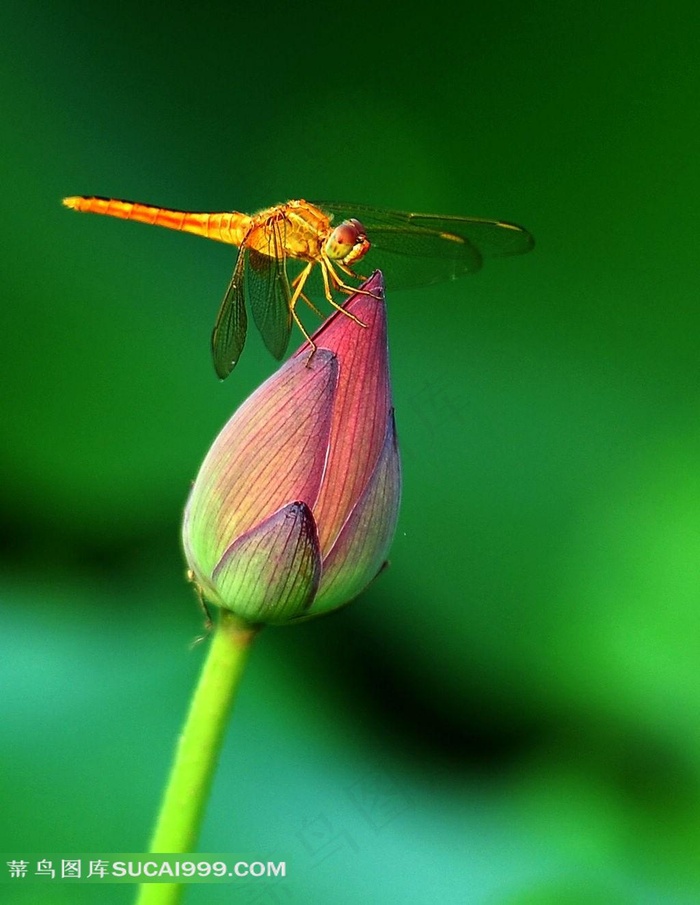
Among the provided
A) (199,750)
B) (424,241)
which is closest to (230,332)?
(424,241)

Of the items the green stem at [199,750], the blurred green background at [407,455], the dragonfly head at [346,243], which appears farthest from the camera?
the blurred green background at [407,455]

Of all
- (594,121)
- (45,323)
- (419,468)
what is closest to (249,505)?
(419,468)

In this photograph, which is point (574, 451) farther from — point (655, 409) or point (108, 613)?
Answer: point (108, 613)

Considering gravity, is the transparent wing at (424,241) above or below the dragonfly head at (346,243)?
above

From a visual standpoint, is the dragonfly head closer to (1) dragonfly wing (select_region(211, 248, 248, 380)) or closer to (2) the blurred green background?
(1) dragonfly wing (select_region(211, 248, 248, 380))

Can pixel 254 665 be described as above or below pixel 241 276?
below

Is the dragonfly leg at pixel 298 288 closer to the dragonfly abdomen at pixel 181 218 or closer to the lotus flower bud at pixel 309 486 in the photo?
the dragonfly abdomen at pixel 181 218

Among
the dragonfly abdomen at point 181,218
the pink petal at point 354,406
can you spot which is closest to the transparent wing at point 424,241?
the dragonfly abdomen at point 181,218
